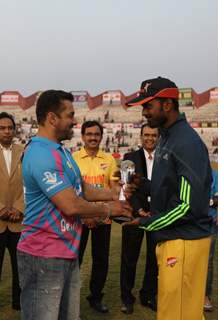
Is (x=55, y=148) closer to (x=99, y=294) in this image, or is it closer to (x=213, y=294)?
(x=99, y=294)

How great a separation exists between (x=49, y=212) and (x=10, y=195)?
213cm

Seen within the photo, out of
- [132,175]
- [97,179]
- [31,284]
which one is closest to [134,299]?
[97,179]

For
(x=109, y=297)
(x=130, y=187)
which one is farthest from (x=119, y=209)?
(x=109, y=297)

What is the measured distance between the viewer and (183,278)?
2.85 metres

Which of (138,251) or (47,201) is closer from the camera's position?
(47,201)

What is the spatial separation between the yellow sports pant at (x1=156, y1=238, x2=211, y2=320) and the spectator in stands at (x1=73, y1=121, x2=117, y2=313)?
2.08 meters

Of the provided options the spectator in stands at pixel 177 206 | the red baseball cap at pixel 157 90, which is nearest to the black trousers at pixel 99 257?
the spectator in stands at pixel 177 206

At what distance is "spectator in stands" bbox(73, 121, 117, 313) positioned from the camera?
5.00 m

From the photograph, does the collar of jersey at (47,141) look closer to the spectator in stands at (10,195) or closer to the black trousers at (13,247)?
the spectator in stands at (10,195)

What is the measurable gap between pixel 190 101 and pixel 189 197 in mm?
59714

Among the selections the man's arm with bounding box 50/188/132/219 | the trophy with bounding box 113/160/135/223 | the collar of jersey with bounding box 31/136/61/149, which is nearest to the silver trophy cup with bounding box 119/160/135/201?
the trophy with bounding box 113/160/135/223

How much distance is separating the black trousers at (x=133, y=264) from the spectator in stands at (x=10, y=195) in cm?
118

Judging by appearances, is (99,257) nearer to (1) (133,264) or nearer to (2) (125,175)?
(1) (133,264)

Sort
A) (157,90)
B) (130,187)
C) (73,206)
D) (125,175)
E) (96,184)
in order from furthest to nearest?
1. (96,184)
2. (125,175)
3. (130,187)
4. (157,90)
5. (73,206)
